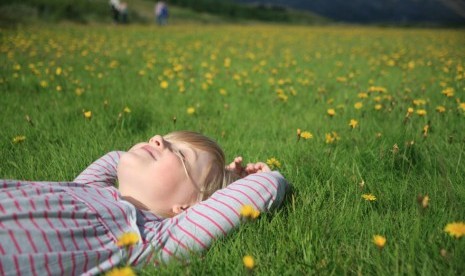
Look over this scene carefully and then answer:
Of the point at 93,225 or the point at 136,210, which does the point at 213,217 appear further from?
the point at 93,225

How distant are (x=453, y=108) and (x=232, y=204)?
2.95 meters

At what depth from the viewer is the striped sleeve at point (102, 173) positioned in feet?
7.12

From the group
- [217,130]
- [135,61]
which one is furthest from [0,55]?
[217,130]

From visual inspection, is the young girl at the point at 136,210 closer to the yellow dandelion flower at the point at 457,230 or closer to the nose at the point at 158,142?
the nose at the point at 158,142

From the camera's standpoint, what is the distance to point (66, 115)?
346 centimetres

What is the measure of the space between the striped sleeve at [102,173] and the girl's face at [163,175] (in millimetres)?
390

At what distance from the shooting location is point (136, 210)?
1717mm

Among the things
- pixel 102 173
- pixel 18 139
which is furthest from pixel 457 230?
pixel 18 139

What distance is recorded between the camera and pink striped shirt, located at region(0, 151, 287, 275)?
1.36 metres

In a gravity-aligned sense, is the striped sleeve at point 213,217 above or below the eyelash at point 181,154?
below

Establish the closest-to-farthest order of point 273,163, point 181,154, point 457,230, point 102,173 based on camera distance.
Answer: point 457,230, point 181,154, point 102,173, point 273,163

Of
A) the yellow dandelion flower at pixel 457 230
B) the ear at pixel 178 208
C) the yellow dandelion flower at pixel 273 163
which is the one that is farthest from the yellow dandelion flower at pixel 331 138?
the yellow dandelion flower at pixel 457 230

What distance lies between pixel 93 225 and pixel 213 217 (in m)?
0.50

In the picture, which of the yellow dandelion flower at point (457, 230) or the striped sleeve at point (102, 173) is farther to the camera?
the striped sleeve at point (102, 173)
